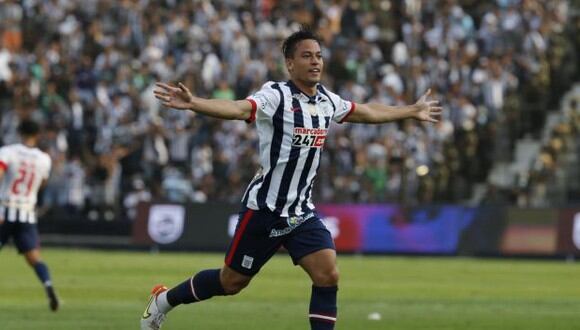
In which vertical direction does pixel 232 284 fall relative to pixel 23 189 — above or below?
below

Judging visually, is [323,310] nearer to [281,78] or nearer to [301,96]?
[301,96]

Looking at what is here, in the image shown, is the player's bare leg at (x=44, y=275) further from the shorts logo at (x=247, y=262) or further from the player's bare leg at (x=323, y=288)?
the player's bare leg at (x=323, y=288)

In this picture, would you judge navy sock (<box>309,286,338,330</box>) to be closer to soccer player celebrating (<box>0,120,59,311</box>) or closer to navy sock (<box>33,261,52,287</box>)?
navy sock (<box>33,261,52,287</box>)

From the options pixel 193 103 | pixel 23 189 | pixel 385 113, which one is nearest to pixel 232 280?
pixel 193 103

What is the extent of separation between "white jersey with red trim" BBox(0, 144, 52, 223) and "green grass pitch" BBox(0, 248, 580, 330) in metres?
1.19

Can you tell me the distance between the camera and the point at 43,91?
115 ft

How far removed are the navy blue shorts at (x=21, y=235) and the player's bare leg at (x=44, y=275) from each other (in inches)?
3.3

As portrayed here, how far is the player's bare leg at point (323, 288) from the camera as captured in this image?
1145 centimetres

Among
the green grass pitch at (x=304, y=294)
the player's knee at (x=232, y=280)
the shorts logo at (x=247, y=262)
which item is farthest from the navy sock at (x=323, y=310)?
the green grass pitch at (x=304, y=294)

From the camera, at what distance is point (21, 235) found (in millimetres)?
18203

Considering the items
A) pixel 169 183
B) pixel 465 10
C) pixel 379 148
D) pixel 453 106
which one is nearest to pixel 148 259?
pixel 169 183

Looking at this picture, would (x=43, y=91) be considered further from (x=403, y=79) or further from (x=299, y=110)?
(x=299, y=110)

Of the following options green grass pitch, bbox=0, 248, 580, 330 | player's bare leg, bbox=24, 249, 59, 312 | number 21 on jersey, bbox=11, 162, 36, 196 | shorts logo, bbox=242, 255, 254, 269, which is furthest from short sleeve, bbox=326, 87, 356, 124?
number 21 on jersey, bbox=11, 162, 36, 196

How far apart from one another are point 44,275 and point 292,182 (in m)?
6.77
